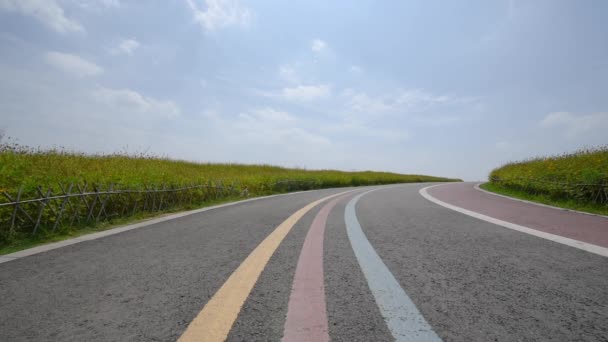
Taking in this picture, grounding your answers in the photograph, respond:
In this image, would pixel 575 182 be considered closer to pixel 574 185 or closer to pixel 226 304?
pixel 574 185

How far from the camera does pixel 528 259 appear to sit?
266 cm

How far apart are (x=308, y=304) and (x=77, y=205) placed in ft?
16.4

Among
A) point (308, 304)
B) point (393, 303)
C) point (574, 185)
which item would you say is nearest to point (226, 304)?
point (308, 304)

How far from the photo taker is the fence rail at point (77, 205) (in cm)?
400

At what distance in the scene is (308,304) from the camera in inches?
68.4

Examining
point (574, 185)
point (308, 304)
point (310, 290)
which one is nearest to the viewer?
point (308, 304)

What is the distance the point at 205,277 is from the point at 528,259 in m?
2.89

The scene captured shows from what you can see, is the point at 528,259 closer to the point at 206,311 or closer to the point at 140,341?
the point at 206,311

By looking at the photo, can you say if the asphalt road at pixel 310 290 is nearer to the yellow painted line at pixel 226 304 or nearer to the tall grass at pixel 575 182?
the yellow painted line at pixel 226 304

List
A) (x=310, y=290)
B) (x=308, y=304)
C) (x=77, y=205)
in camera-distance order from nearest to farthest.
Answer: (x=308, y=304)
(x=310, y=290)
(x=77, y=205)

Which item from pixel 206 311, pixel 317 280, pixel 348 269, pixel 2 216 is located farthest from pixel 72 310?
pixel 2 216

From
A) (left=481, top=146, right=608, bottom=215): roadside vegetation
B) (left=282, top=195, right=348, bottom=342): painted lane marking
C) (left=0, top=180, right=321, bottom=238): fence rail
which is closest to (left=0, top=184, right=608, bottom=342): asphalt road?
(left=282, top=195, right=348, bottom=342): painted lane marking

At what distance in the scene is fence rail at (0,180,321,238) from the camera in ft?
13.1

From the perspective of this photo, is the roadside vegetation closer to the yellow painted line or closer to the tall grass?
the tall grass
